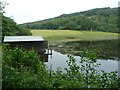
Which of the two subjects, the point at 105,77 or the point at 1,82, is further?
the point at 105,77

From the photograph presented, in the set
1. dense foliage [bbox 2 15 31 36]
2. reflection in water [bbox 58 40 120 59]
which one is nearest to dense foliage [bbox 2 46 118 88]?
reflection in water [bbox 58 40 120 59]

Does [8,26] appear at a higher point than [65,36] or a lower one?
higher

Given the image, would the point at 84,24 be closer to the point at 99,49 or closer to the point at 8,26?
the point at 99,49

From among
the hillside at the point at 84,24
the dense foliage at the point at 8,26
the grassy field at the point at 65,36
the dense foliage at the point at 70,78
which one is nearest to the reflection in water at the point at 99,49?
the dense foliage at the point at 8,26

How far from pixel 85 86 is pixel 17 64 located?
2.55 m

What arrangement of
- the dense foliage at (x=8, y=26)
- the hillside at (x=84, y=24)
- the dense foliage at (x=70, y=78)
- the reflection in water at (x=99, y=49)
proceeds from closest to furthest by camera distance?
the dense foliage at (x=70, y=78)
the dense foliage at (x=8, y=26)
the reflection in water at (x=99, y=49)
the hillside at (x=84, y=24)

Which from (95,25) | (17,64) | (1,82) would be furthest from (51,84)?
(95,25)

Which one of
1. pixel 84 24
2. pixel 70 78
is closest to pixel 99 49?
pixel 70 78

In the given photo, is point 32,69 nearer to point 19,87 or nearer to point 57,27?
point 19,87

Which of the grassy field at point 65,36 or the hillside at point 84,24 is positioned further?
the hillside at point 84,24

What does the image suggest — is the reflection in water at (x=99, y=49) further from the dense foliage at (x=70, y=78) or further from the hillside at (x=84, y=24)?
the hillside at (x=84, y=24)

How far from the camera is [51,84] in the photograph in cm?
579

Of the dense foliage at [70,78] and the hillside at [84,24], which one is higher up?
the hillside at [84,24]

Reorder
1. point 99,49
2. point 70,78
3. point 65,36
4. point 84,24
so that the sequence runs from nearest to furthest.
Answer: point 70,78
point 99,49
point 65,36
point 84,24
